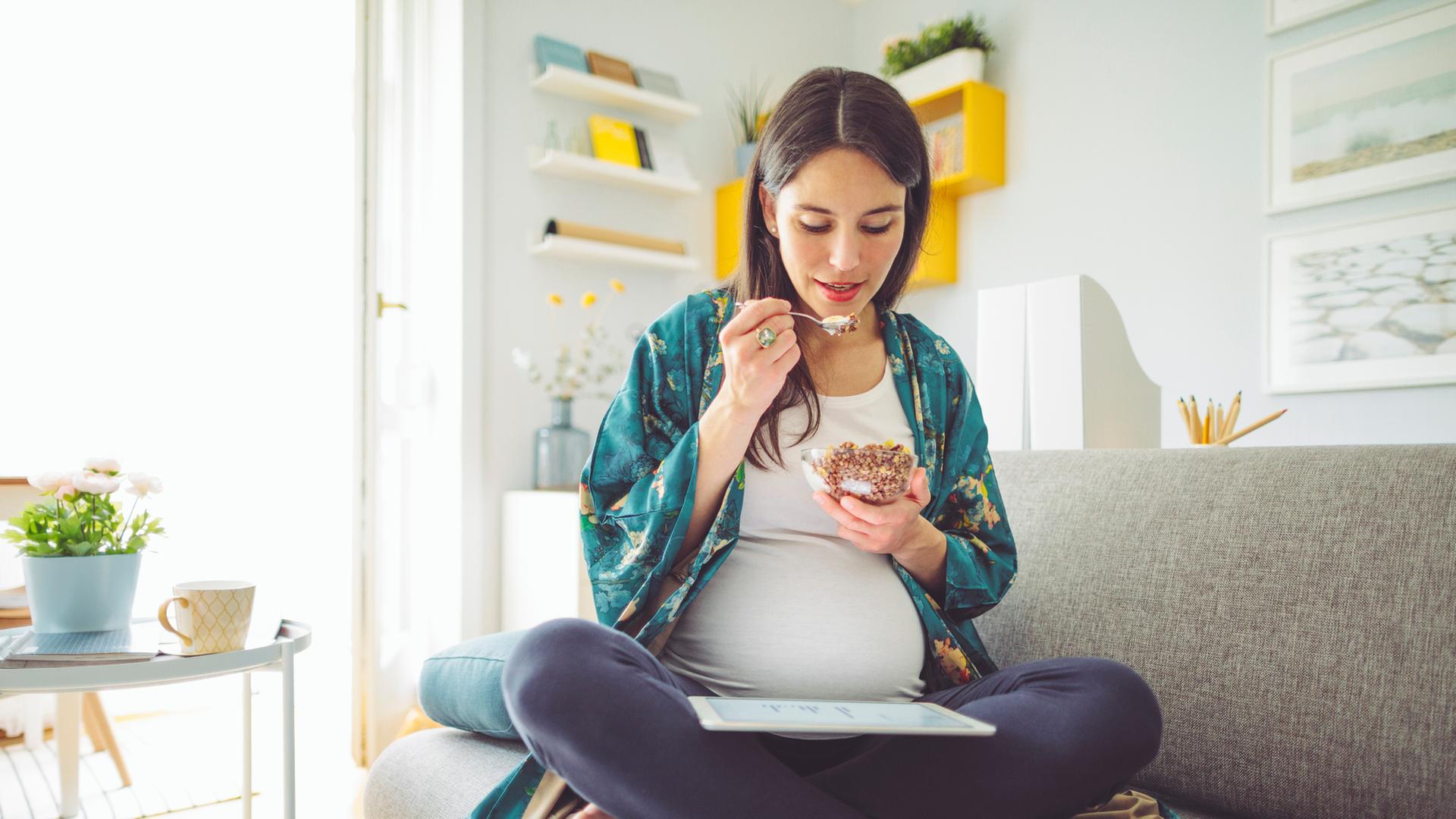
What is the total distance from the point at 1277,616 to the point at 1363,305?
1.85 metres

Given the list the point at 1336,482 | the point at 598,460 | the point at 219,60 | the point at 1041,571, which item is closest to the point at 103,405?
the point at 219,60

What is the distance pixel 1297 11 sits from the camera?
266 cm

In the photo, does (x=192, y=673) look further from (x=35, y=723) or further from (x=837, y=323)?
(x=35, y=723)

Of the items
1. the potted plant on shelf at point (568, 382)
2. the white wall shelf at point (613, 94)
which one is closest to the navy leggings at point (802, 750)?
the potted plant on shelf at point (568, 382)

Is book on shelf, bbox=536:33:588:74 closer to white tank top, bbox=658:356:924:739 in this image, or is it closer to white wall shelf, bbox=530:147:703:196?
white wall shelf, bbox=530:147:703:196

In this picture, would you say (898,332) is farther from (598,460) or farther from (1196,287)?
(1196,287)

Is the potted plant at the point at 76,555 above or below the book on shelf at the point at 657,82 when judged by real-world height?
below

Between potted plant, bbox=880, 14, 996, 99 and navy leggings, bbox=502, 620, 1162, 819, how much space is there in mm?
2839

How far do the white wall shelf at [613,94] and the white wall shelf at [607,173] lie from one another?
23 cm

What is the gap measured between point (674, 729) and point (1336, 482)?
89 centimetres

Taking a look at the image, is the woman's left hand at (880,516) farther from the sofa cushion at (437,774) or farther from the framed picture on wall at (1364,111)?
the framed picture on wall at (1364,111)

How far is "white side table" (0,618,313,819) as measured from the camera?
3.63ft

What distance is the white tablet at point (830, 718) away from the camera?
0.73 meters

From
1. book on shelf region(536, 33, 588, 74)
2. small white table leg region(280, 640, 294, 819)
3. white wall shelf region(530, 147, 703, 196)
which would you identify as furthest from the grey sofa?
book on shelf region(536, 33, 588, 74)
